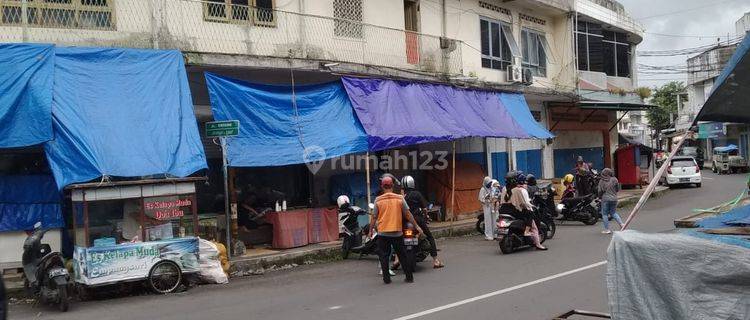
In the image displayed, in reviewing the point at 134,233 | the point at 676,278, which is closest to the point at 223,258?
the point at 134,233

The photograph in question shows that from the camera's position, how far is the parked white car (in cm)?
2758

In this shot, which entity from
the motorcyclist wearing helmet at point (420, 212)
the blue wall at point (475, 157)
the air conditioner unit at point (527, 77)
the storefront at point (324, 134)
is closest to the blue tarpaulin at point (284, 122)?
the storefront at point (324, 134)

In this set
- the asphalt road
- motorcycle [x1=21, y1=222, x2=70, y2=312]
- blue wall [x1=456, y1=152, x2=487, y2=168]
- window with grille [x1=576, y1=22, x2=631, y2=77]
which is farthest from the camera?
window with grille [x1=576, y1=22, x2=631, y2=77]

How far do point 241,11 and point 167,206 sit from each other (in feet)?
15.6

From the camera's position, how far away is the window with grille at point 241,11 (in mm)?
12051

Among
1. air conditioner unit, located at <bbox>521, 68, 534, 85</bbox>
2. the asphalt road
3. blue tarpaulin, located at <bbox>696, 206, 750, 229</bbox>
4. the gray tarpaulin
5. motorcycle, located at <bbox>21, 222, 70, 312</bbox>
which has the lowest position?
the asphalt road

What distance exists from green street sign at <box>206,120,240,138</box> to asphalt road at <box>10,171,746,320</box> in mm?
2561

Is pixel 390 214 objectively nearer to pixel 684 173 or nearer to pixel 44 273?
pixel 44 273

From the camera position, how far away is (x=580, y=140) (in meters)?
24.9

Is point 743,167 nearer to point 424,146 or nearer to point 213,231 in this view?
point 424,146

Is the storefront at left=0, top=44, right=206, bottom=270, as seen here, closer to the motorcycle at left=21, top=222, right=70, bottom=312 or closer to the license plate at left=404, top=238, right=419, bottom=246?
the motorcycle at left=21, top=222, right=70, bottom=312

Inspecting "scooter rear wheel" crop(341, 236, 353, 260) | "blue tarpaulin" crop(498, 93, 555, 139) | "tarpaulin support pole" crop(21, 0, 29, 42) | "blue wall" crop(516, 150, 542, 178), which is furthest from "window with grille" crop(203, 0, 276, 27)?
"blue wall" crop(516, 150, 542, 178)

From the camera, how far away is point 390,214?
896 centimetres

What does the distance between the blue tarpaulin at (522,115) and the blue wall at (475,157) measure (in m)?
1.74
